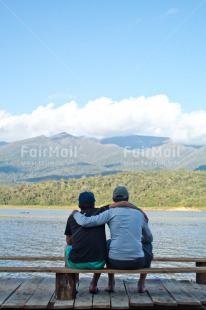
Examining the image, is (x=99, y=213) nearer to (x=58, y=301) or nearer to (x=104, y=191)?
(x=58, y=301)

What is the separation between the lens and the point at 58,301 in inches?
294

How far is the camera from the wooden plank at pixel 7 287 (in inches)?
306

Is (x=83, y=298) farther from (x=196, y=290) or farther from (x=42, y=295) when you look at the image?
(x=196, y=290)

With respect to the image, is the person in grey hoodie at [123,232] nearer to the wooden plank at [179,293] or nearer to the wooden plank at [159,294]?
the wooden plank at [159,294]

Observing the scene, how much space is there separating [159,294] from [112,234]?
143 cm

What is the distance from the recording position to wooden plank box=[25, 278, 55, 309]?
725cm

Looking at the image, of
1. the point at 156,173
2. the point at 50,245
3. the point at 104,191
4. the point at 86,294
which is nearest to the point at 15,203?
the point at 104,191

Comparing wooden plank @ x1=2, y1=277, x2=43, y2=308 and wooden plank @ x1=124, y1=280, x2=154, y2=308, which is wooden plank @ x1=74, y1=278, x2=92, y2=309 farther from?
wooden plank @ x1=2, y1=277, x2=43, y2=308

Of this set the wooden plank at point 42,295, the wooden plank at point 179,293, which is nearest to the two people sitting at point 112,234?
the wooden plank at point 42,295

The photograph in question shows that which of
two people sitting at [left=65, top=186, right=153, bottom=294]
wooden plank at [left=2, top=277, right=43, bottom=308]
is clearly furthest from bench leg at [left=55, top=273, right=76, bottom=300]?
wooden plank at [left=2, top=277, right=43, bottom=308]

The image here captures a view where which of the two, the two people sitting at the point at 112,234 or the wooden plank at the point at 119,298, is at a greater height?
the two people sitting at the point at 112,234

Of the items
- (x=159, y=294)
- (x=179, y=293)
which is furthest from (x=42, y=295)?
(x=179, y=293)

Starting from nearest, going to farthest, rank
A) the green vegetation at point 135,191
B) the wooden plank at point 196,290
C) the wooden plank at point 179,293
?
the wooden plank at point 179,293 < the wooden plank at point 196,290 < the green vegetation at point 135,191

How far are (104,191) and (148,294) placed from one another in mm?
119692
